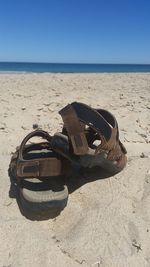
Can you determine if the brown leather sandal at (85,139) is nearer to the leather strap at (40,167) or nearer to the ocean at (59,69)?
the leather strap at (40,167)

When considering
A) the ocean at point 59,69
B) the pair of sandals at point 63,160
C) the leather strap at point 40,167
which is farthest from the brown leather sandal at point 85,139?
the ocean at point 59,69

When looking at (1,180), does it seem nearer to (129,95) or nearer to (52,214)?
(52,214)

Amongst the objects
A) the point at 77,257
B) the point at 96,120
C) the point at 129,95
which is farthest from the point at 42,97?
the point at 77,257

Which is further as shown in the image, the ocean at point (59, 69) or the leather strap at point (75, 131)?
the ocean at point (59, 69)

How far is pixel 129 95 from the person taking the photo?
6.41m

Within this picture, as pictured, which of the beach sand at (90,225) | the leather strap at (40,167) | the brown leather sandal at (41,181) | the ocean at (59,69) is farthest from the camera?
the ocean at (59,69)

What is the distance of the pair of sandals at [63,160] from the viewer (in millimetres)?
2767

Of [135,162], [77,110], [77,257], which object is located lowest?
[77,257]

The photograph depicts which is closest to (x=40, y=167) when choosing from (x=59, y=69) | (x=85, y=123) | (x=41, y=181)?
(x=41, y=181)

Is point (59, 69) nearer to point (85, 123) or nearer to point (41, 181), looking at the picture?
point (85, 123)

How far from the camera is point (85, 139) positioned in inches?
112

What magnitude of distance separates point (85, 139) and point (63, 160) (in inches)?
10.4

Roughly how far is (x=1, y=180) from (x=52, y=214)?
0.67m

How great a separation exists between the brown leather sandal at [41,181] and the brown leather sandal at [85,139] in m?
0.13
